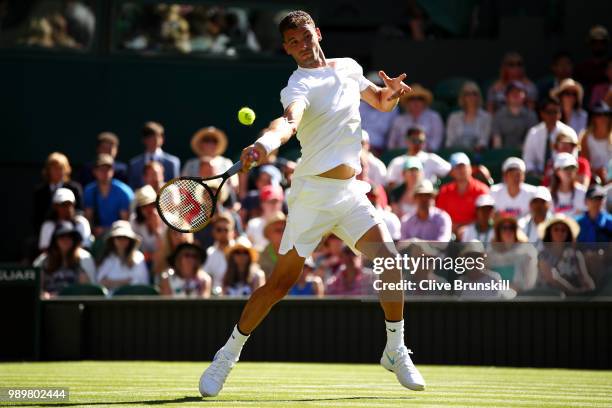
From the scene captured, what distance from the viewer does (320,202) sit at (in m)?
6.82

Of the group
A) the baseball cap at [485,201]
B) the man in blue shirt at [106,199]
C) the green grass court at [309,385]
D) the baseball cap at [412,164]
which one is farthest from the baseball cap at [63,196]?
the baseball cap at [485,201]

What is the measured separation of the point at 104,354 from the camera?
35.9 ft

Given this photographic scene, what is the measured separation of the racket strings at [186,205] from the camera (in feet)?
21.6

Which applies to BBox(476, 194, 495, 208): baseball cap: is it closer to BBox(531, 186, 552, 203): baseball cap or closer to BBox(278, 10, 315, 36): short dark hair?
BBox(531, 186, 552, 203): baseball cap

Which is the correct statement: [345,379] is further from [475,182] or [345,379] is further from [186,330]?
[475,182]

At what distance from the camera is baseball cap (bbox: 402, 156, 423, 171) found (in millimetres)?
12203

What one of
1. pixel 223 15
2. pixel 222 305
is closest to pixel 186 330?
pixel 222 305

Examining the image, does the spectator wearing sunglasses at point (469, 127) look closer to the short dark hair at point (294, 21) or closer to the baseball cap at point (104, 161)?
the baseball cap at point (104, 161)

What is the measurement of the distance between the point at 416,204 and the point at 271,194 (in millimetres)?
1430

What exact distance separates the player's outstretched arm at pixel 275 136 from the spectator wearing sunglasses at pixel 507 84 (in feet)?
25.4

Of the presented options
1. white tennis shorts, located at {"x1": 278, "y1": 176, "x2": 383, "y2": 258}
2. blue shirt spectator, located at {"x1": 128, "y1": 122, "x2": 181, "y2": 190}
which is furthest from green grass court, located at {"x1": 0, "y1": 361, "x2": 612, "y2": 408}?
blue shirt spectator, located at {"x1": 128, "y1": 122, "x2": 181, "y2": 190}

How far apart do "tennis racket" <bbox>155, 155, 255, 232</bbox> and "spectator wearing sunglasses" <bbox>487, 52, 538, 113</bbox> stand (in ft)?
25.5

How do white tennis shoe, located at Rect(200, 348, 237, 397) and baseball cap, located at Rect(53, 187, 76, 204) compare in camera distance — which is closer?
white tennis shoe, located at Rect(200, 348, 237, 397)

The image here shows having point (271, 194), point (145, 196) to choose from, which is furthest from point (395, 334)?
point (145, 196)
